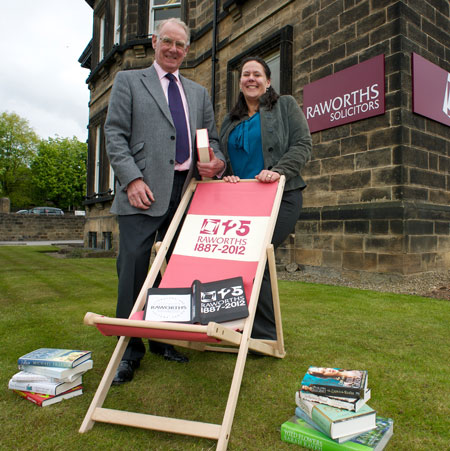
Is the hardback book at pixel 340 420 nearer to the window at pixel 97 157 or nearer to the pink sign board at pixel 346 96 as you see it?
the pink sign board at pixel 346 96

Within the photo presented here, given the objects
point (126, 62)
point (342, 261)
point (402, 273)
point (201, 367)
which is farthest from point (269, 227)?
point (126, 62)

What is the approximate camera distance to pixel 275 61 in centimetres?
812

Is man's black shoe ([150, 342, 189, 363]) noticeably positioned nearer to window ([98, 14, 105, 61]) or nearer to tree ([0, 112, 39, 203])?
window ([98, 14, 105, 61])

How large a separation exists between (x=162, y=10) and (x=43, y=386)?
12150 millimetres

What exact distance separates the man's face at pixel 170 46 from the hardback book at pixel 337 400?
2166 mm

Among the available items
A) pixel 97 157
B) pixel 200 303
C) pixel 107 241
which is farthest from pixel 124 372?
pixel 97 157

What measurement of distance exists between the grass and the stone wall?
25902 mm

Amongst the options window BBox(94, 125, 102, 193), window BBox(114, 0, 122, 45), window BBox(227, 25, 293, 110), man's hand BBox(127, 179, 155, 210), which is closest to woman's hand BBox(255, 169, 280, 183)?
man's hand BBox(127, 179, 155, 210)

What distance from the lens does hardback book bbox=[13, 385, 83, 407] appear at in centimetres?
200

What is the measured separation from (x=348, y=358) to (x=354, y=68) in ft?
15.9

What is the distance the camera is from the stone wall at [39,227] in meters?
27.0

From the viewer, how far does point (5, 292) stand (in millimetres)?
5375

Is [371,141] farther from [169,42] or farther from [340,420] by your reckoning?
[340,420]

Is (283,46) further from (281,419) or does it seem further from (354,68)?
(281,419)
